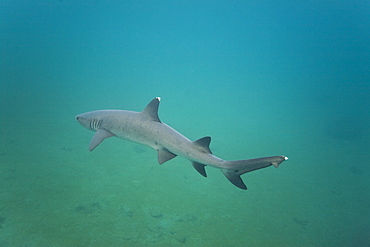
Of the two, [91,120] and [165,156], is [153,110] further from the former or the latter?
[91,120]

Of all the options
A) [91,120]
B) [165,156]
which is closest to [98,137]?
[91,120]

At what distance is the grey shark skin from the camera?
424cm

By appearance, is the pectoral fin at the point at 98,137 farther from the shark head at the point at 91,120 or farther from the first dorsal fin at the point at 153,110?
the first dorsal fin at the point at 153,110

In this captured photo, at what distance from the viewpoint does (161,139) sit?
5.02 m

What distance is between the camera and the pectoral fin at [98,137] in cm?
554

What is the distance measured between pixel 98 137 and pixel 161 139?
6.21 feet

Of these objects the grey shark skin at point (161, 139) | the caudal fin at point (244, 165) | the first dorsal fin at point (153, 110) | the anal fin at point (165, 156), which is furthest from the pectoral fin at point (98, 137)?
the caudal fin at point (244, 165)

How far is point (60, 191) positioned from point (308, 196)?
10.6 meters

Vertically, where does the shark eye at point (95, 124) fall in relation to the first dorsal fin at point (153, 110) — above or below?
below

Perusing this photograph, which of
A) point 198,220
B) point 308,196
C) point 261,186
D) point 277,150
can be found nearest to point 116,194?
point 198,220

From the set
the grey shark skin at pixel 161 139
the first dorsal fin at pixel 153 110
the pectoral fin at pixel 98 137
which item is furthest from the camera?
the pectoral fin at pixel 98 137

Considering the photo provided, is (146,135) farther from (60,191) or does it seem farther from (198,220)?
(60,191)

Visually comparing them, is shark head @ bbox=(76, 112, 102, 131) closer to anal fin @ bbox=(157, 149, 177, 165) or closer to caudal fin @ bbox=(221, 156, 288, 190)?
anal fin @ bbox=(157, 149, 177, 165)

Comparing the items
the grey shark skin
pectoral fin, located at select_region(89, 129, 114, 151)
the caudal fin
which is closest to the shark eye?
the grey shark skin
